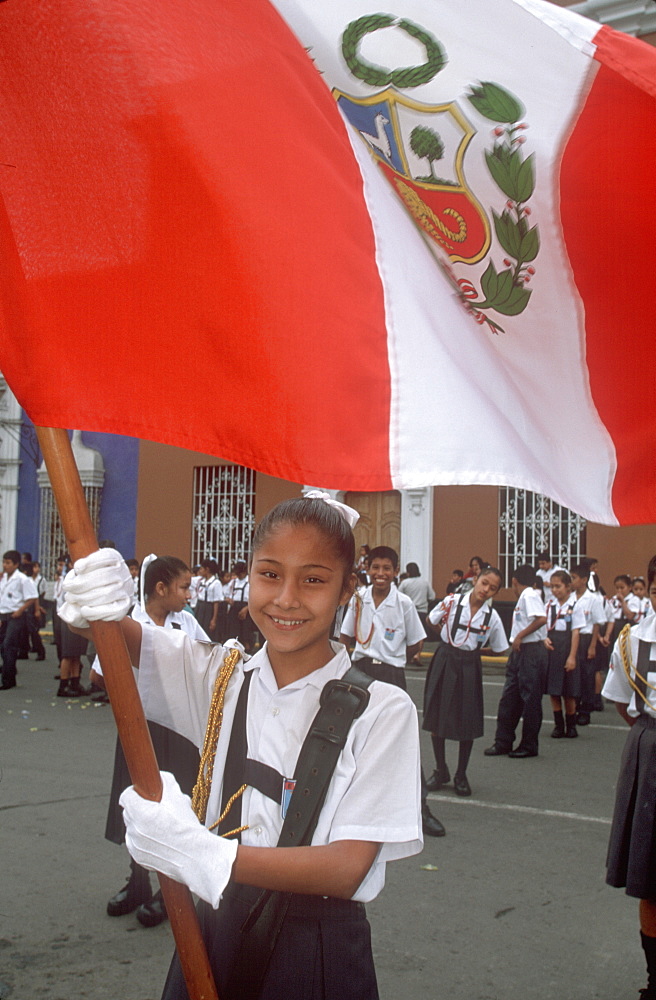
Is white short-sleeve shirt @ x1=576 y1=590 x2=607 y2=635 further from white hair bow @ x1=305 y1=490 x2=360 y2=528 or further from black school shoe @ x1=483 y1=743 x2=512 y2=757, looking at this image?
white hair bow @ x1=305 y1=490 x2=360 y2=528

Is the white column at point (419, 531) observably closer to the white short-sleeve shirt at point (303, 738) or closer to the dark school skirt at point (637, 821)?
the dark school skirt at point (637, 821)

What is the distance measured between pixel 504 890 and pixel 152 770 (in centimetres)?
352

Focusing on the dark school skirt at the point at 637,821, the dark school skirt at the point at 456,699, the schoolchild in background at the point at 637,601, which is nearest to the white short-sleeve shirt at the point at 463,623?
the dark school skirt at the point at 456,699

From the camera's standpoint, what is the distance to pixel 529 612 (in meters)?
8.74

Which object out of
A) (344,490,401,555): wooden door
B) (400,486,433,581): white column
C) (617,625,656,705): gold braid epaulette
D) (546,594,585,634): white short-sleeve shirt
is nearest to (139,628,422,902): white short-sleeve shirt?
(617,625,656,705): gold braid epaulette

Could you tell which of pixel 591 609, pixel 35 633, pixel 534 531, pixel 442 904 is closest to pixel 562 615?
pixel 591 609

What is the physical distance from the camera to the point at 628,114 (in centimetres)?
230

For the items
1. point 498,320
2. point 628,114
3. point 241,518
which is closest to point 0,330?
point 498,320

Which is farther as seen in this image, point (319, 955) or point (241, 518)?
point (241, 518)

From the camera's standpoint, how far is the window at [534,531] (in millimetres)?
16172

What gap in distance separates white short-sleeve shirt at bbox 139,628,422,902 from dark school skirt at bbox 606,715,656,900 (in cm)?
214

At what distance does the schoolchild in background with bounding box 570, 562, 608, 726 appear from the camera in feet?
33.0

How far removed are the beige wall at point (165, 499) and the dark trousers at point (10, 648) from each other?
8723mm

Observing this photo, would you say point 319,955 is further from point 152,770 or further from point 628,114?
point 628,114
